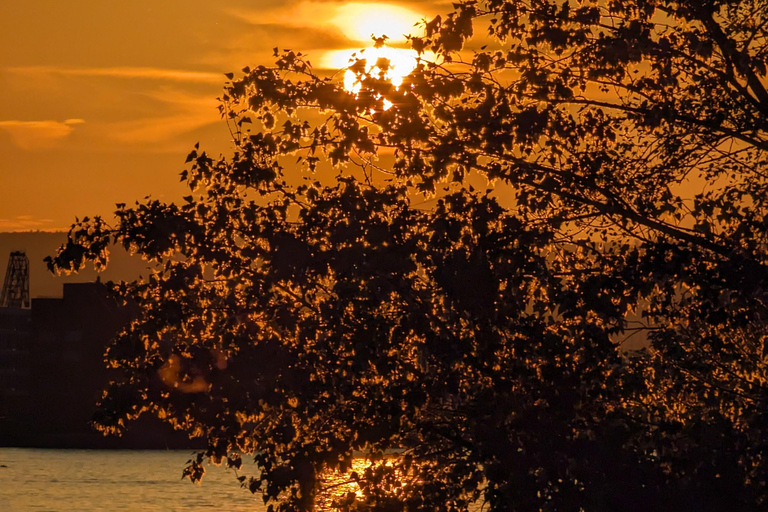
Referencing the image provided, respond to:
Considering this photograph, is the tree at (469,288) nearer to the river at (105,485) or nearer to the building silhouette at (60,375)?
the river at (105,485)

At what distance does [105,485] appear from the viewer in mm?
131375

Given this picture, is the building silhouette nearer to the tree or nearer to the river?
the river

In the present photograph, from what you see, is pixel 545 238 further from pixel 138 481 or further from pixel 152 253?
pixel 138 481

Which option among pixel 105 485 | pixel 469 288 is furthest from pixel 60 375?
pixel 469 288

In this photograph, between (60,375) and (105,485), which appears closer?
(105,485)

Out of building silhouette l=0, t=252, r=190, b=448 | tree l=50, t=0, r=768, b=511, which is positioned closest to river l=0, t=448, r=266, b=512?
building silhouette l=0, t=252, r=190, b=448

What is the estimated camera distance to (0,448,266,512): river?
10956cm

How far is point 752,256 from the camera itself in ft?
42.5

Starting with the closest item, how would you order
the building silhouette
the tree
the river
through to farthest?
the tree → the river → the building silhouette

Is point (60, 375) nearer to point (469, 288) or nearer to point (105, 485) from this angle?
point (105, 485)

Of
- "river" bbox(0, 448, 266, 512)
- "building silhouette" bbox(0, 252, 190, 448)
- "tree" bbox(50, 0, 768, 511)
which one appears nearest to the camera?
"tree" bbox(50, 0, 768, 511)

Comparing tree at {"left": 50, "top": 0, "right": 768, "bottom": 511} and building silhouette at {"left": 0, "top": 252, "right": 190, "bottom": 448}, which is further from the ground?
building silhouette at {"left": 0, "top": 252, "right": 190, "bottom": 448}

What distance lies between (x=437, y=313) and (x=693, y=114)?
3910 mm

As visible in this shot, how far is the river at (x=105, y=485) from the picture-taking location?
109562 mm
